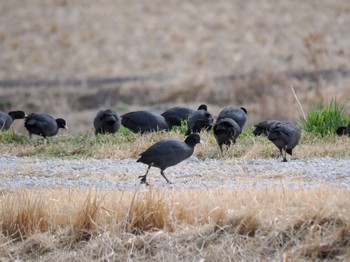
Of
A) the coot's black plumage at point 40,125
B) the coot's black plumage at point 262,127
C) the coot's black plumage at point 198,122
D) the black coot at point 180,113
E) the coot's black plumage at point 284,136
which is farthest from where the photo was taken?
the black coot at point 180,113

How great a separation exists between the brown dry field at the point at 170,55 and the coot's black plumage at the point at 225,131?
994 centimetres

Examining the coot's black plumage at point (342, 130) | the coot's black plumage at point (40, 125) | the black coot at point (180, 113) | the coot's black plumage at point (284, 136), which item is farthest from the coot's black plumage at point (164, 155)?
the black coot at point (180, 113)

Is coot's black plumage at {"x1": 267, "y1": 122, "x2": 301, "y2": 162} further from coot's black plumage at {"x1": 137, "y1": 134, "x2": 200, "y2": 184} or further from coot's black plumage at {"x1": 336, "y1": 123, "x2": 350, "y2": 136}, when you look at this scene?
coot's black plumage at {"x1": 336, "y1": 123, "x2": 350, "y2": 136}

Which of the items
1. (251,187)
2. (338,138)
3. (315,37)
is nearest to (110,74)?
(315,37)

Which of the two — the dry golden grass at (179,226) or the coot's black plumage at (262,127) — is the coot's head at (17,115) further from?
the dry golden grass at (179,226)

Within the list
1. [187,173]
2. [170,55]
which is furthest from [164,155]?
[170,55]

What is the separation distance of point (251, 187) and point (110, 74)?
25.2m

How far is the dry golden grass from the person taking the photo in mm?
10461

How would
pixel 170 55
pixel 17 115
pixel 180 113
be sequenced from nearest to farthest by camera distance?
1. pixel 180 113
2. pixel 17 115
3. pixel 170 55

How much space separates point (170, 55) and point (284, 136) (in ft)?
86.4

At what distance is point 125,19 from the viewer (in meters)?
44.9

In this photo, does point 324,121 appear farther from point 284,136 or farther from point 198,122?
point 284,136

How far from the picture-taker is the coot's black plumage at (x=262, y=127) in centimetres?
1630

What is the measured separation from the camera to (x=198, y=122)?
16.9 metres
